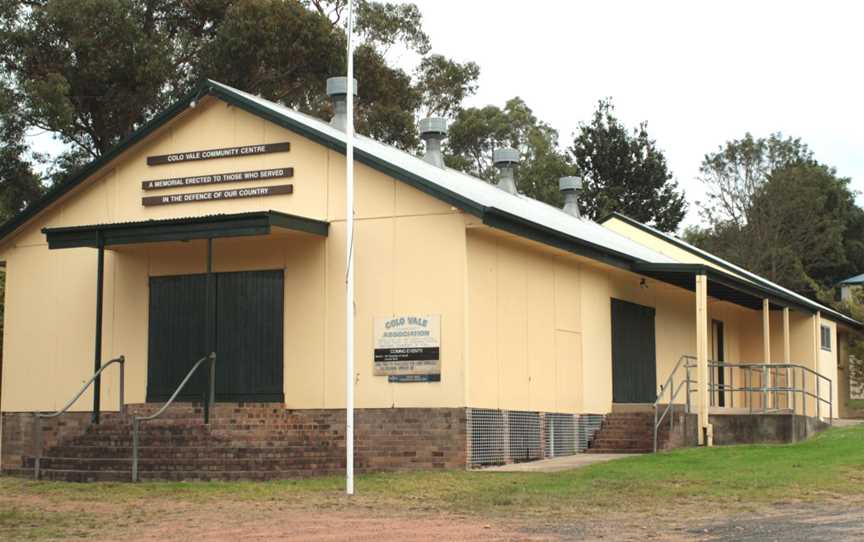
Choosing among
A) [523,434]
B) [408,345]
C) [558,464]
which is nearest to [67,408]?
[408,345]

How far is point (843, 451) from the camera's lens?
20625 mm

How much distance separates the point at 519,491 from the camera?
15992 mm

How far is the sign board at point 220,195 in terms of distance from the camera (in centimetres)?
2163

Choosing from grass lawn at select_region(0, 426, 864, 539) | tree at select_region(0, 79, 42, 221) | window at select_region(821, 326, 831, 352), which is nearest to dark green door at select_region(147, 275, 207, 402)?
grass lawn at select_region(0, 426, 864, 539)

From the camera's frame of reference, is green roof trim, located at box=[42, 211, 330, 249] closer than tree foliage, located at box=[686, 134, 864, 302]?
Yes

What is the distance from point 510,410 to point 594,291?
4353 mm

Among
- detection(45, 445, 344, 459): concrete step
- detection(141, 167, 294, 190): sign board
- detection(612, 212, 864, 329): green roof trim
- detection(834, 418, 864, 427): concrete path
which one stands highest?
detection(141, 167, 294, 190): sign board

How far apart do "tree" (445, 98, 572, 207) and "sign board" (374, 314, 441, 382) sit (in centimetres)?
3428

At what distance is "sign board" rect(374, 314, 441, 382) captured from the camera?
1981 cm

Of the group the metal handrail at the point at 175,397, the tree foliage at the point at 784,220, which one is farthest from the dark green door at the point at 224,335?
the tree foliage at the point at 784,220

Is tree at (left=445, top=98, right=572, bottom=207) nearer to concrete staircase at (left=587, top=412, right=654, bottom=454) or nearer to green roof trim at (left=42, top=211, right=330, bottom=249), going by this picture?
concrete staircase at (left=587, top=412, right=654, bottom=454)

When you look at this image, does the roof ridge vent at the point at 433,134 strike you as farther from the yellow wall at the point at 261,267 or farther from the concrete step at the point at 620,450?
the concrete step at the point at 620,450

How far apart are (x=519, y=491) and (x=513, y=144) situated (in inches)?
1728

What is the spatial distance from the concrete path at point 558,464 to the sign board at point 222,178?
6310 mm
